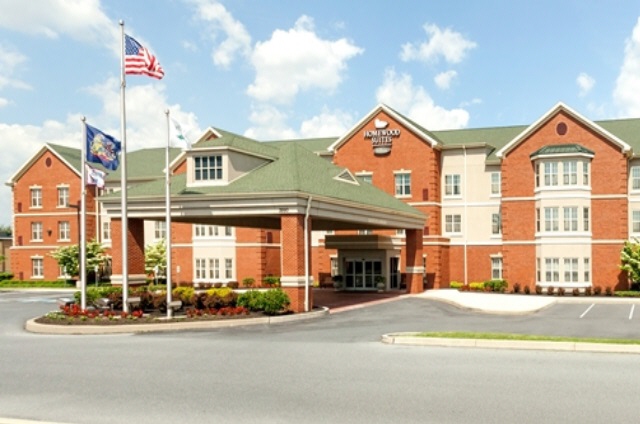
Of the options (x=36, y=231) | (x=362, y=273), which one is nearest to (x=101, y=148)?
(x=362, y=273)

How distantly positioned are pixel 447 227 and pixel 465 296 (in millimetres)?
11841

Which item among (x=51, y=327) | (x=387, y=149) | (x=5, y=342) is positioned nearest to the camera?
(x=5, y=342)

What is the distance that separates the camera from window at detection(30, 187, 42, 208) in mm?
64062

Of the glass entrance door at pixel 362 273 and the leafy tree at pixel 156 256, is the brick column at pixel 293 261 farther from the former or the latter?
the leafy tree at pixel 156 256

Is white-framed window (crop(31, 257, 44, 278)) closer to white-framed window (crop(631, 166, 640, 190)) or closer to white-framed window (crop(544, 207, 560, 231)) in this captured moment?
white-framed window (crop(544, 207, 560, 231))

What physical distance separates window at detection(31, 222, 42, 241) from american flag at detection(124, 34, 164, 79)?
4125cm

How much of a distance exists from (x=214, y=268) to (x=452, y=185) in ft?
65.5

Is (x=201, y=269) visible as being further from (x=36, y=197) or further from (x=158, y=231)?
(x=36, y=197)

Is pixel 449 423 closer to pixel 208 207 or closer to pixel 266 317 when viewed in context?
pixel 266 317

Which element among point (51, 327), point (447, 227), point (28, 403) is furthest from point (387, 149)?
point (28, 403)

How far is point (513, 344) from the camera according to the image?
18.5 metres

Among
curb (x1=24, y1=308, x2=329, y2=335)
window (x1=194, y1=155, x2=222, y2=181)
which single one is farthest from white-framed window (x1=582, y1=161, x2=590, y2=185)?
curb (x1=24, y1=308, x2=329, y2=335)

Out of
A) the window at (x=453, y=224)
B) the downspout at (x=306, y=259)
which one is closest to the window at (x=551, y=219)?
the window at (x=453, y=224)

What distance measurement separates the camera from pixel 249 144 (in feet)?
118
